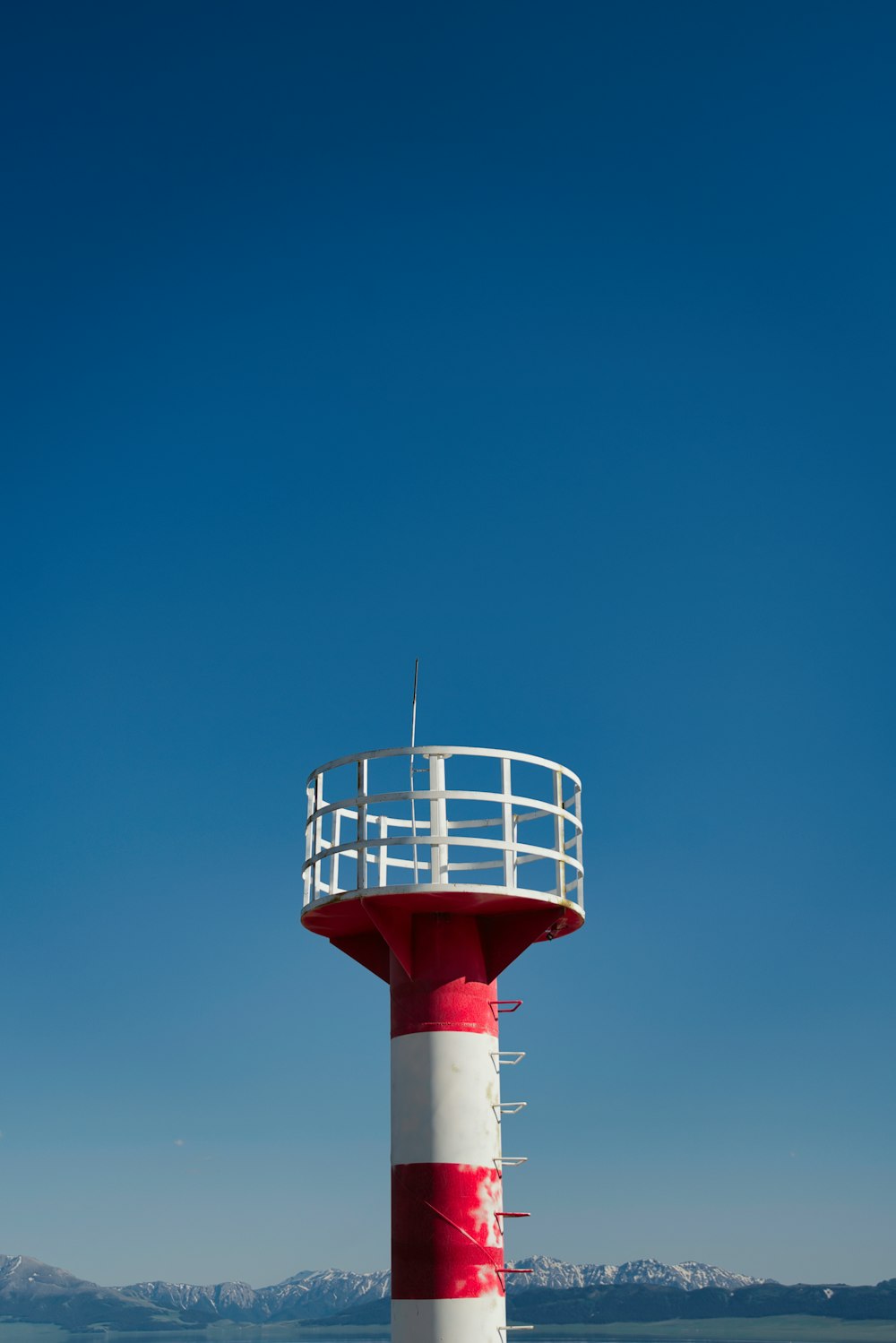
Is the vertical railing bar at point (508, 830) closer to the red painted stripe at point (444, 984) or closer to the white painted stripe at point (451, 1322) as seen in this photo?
the red painted stripe at point (444, 984)

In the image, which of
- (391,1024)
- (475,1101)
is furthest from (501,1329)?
(391,1024)

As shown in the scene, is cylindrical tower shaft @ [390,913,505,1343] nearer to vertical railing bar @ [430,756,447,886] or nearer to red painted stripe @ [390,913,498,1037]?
red painted stripe @ [390,913,498,1037]

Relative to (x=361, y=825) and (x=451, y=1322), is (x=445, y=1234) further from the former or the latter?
(x=361, y=825)

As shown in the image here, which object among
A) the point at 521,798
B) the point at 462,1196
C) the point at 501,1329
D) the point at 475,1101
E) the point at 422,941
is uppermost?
the point at 521,798

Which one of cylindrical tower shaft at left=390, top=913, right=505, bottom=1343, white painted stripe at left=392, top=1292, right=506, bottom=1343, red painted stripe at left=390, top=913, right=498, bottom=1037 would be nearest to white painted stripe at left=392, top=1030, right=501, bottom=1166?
cylindrical tower shaft at left=390, top=913, right=505, bottom=1343

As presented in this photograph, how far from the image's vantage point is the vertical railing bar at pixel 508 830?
1752 cm

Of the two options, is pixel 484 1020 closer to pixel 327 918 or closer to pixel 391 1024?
pixel 391 1024

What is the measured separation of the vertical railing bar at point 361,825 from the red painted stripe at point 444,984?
44.3 inches

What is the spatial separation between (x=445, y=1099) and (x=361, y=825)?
3547 mm

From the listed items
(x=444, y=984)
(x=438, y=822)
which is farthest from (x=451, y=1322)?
(x=438, y=822)

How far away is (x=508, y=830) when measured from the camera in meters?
17.5

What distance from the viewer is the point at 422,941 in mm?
17969

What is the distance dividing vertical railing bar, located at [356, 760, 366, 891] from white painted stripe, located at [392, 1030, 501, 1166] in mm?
2141

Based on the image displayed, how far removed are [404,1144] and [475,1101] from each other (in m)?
1.02
